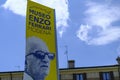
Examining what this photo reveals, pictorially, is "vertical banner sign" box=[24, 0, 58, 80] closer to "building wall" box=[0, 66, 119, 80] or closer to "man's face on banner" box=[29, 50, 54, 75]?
"man's face on banner" box=[29, 50, 54, 75]

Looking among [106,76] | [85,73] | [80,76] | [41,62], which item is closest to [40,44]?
[41,62]

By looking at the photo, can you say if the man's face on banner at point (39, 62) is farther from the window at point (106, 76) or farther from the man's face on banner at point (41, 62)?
the window at point (106, 76)

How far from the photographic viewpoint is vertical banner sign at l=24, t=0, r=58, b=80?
22.0m

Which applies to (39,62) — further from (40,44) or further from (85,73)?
(85,73)

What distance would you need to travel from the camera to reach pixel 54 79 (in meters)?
22.6

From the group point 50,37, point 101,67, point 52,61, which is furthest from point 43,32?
point 101,67

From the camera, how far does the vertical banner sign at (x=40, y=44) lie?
22.0 meters

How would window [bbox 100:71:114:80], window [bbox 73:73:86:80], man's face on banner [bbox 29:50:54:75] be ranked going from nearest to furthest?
man's face on banner [bbox 29:50:54:75], window [bbox 100:71:114:80], window [bbox 73:73:86:80]

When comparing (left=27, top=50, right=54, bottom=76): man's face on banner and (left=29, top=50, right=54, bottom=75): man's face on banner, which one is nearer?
(left=27, top=50, right=54, bottom=76): man's face on banner

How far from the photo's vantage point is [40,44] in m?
22.9

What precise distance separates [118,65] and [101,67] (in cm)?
280

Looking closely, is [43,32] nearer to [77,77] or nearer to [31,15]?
[31,15]

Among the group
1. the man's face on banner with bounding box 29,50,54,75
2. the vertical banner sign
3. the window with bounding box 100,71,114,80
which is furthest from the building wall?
the man's face on banner with bounding box 29,50,54,75

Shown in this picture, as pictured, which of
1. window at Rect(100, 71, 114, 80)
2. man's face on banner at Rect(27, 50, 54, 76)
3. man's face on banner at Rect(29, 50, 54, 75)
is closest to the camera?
man's face on banner at Rect(27, 50, 54, 76)
